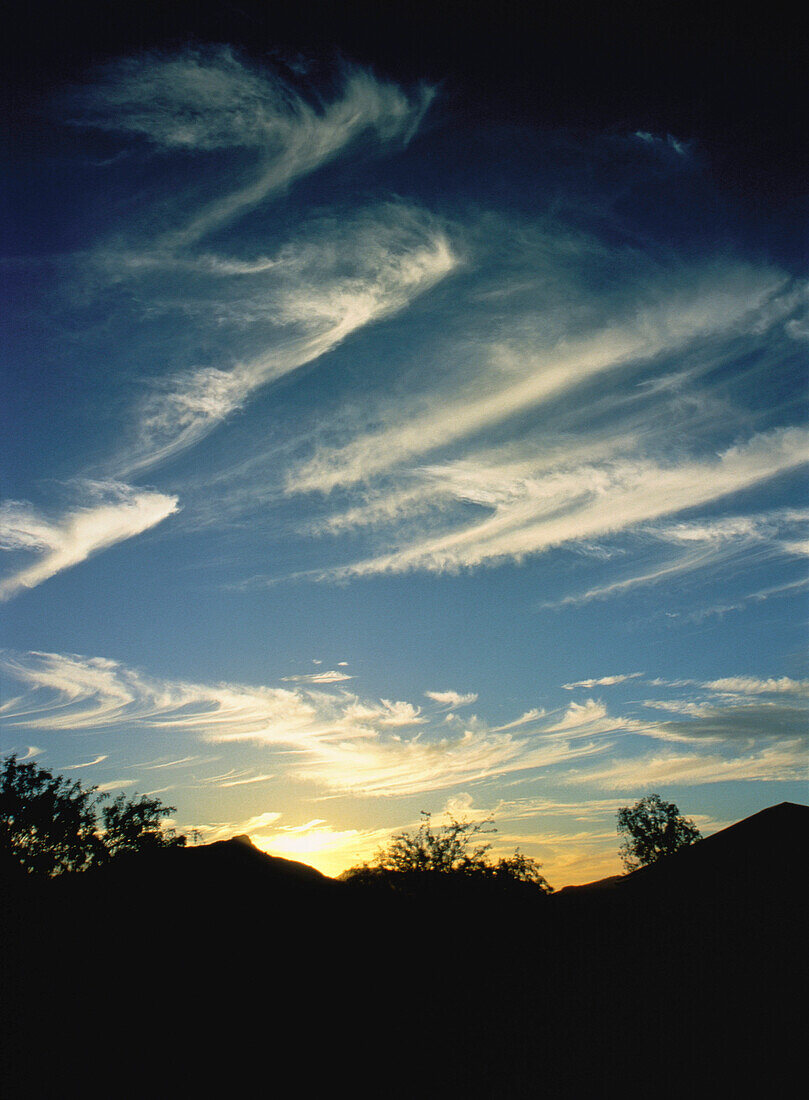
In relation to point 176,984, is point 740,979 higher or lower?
lower

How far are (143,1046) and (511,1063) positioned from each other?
482 inches

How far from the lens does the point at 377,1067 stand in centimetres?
1769

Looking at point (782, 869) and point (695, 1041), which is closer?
point (695, 1041)

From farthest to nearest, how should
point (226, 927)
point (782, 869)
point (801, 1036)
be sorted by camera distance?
1. point (226, 927)
2. point (782, 869)
3. point (801, 1036)

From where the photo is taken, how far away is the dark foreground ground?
53.5ft

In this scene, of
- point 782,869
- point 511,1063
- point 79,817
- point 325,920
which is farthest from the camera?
point 79,817

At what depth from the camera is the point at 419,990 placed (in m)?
21.0

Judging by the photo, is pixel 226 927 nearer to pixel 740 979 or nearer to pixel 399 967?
pixel 399 967

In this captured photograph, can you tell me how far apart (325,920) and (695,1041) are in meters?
15.8

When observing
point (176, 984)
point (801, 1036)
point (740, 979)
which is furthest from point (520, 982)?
point (176, 984)

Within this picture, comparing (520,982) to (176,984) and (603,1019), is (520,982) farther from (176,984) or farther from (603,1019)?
(176,984)

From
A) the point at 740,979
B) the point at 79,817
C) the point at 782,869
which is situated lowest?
the point at 740,979

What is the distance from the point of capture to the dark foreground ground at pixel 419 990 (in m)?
16.3

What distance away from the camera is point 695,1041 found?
1598cm
